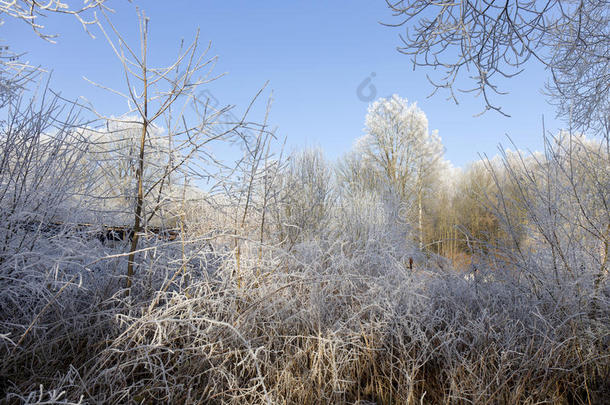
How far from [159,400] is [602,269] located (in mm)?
3256

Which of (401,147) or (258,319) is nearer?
(258,319)

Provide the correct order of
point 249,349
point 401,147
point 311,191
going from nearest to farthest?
point 249,349 → point 311,191 → point 401,147

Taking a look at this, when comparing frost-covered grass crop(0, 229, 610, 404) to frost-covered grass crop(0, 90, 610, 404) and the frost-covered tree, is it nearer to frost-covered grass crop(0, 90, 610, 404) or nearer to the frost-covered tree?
frost-covered grass crop(0, 90, 610, 404)

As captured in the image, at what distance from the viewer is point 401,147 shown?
640 inches

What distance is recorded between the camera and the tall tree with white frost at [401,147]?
1613 centimetres

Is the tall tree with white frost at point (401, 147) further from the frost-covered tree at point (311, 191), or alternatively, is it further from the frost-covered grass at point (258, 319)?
the frost-covered grass at point (258, 319)

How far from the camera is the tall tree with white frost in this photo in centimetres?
1613

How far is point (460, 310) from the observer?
3.14 metres

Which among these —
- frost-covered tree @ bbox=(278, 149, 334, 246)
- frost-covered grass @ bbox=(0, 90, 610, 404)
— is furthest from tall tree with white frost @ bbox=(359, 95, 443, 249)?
frost-covered grass @ bbox=(0, 90, 610, 404)

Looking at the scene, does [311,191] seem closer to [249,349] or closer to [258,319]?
[258,319]

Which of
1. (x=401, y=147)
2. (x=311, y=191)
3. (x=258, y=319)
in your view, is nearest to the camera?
(x=258, y=319)

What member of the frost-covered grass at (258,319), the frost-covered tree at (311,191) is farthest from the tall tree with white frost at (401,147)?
the frost-covered grass at (258,319)

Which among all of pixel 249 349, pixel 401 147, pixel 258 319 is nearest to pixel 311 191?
pixel 258 319

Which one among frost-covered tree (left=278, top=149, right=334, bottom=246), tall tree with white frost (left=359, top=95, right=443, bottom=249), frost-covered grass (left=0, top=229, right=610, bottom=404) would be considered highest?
tall tree with white frost (left=359, top=95, right=443, bottom=249)
